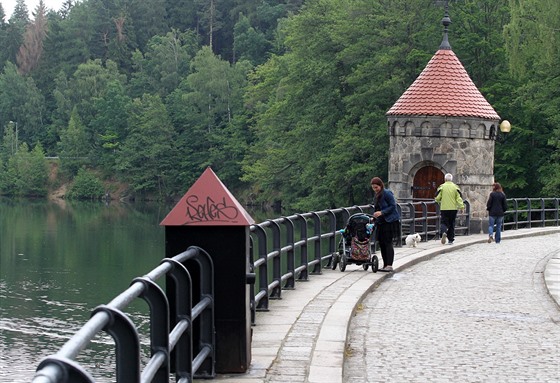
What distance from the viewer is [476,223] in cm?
2997

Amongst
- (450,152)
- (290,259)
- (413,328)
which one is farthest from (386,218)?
(450,152)

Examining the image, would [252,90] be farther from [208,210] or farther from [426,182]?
[208,210]

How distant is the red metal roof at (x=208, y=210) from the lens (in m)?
7.68

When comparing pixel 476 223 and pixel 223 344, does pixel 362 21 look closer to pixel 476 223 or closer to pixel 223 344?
pixel 476 223

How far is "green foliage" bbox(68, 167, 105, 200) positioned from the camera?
345 feet

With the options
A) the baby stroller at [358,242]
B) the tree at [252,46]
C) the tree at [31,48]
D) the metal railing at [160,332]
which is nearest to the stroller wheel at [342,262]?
the baby stroller at [358,242]

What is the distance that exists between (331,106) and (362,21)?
4009 millimetres

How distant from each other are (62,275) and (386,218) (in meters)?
22.2

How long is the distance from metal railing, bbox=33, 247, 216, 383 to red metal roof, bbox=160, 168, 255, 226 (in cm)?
23

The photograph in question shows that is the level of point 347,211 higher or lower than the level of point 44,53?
lower

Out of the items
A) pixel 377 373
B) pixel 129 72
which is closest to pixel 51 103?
pixel 129 72

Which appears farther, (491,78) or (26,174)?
(26,174)

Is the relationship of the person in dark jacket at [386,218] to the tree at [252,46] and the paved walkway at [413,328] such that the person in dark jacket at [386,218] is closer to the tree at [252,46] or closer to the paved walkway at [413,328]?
the paved walkway at [413,328]

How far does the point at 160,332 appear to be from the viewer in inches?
237
